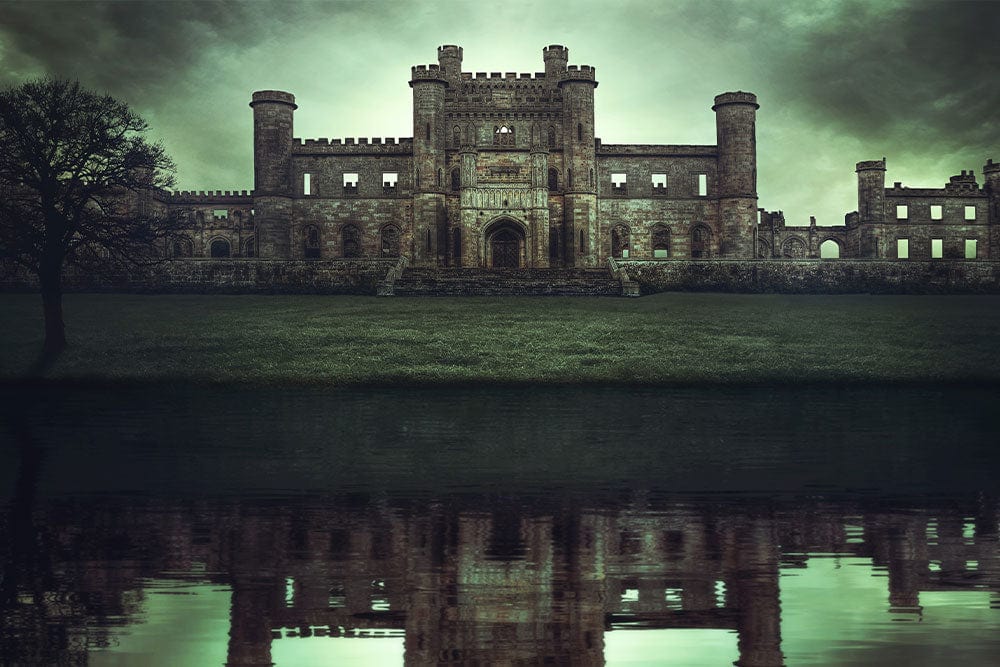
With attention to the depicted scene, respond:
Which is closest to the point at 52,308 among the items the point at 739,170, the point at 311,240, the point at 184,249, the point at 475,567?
the point at 475,567

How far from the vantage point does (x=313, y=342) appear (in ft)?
76.2

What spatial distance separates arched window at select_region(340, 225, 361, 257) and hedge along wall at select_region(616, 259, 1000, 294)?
21.0m

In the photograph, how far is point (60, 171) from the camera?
24.2 meters

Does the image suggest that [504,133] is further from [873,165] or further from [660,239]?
[873,165]

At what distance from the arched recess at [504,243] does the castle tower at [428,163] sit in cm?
363

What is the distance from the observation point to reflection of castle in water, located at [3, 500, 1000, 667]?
16.3 feet

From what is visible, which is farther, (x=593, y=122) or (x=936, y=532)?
(x=593, y=122)

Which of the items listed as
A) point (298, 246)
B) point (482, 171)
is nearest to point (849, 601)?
point (482, 171)

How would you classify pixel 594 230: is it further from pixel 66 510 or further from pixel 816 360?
pixel 66 510

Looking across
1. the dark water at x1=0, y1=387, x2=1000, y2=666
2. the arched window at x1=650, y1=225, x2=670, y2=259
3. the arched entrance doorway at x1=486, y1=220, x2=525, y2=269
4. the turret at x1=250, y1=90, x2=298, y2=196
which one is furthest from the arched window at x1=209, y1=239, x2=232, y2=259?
the dark water at x1=0, y1=387, x2=1000, y2=666

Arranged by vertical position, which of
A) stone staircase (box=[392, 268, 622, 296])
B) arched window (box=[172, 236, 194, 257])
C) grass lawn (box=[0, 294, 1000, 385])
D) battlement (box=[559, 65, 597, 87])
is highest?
battlement (box=[559, 65, 597, 87])

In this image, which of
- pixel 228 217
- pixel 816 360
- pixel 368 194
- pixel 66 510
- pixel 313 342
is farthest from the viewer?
pixel 228 217

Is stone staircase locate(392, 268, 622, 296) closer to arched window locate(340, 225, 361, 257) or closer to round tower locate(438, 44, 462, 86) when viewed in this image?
arched window locate(340, 225, 361, 257)

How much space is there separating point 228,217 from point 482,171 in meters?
20.7
